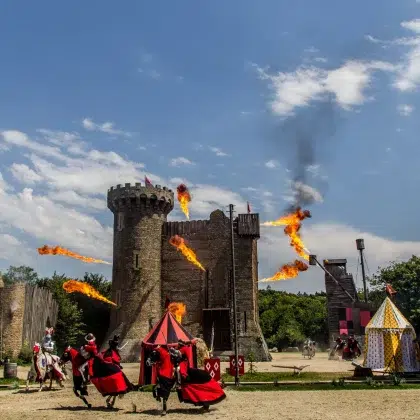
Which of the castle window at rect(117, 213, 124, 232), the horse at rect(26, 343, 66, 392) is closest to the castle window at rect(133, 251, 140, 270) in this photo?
the castle window at rect(117, 213, 124, 232)

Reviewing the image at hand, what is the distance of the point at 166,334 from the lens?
19.0 metres

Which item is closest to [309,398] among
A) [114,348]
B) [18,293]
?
[114,348]

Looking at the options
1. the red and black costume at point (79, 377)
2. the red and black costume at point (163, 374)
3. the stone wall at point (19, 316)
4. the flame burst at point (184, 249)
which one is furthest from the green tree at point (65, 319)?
the red and black costume at point (163, 374)

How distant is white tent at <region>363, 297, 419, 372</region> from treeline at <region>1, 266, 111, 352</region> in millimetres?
24788

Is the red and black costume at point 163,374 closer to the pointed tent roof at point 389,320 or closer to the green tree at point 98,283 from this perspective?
the pointed tent roof at point 389,320

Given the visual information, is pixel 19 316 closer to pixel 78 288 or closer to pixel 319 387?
pixel 78 288

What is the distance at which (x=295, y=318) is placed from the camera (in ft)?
212

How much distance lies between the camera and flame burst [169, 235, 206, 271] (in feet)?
133

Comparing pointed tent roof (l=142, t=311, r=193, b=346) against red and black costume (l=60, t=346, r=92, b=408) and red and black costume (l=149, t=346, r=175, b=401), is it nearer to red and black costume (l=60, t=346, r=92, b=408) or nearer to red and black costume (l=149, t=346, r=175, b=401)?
red and black costume (l=60, t=346, r=92, b=408)

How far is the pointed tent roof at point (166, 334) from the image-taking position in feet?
61.3

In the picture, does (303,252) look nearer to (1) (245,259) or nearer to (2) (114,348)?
(1) (245,259)

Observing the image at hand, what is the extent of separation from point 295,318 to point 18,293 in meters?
42.0

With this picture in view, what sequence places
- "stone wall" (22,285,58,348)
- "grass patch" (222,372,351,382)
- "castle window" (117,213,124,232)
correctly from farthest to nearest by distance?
"castle window" (117,213,124,232) < "stone wall" (22,285,58,348) < "grass patch" (222,372,351,382)

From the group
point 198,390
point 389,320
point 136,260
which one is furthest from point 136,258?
point 198,390
